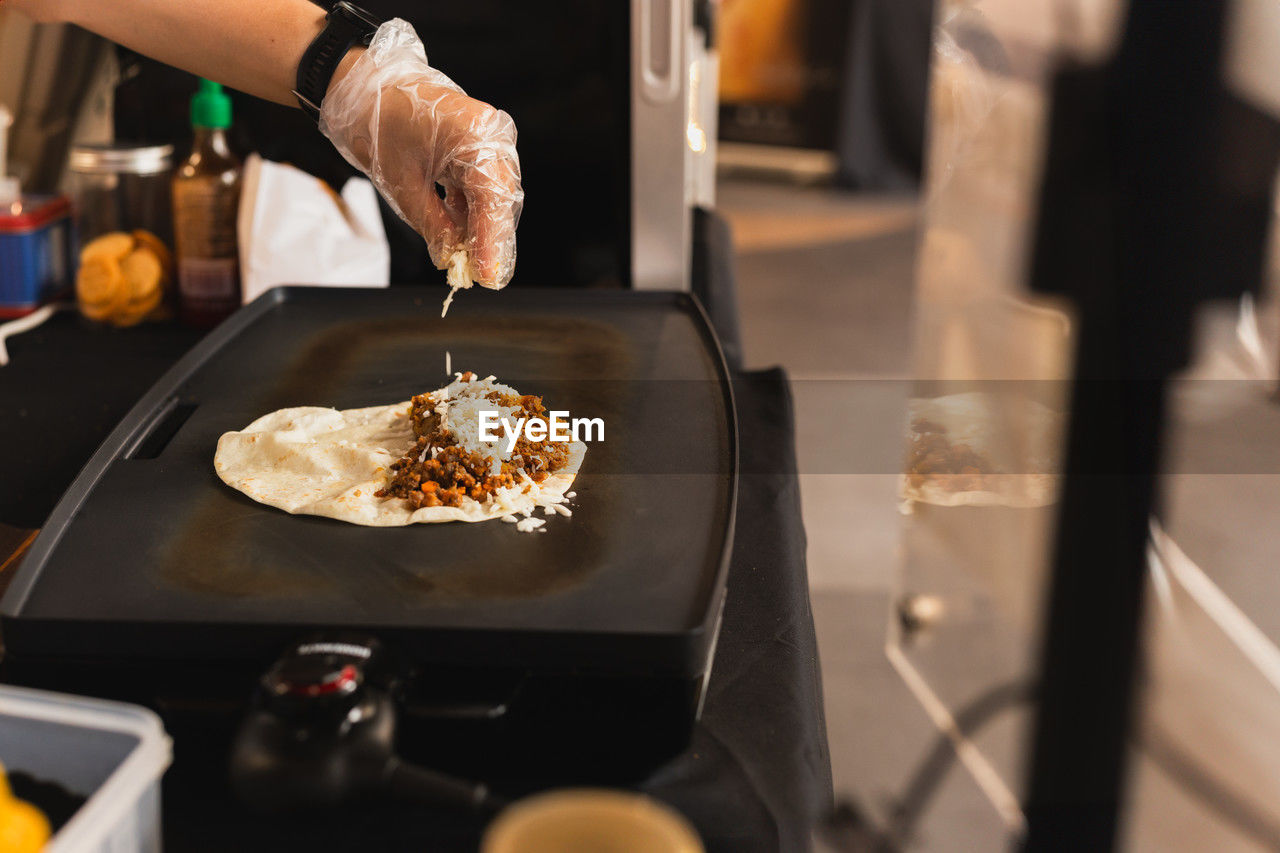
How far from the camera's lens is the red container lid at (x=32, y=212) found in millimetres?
1333

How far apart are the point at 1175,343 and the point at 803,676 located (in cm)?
34

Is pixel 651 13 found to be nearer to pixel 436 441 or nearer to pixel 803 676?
pixel 436 441

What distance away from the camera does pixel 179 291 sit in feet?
4.45

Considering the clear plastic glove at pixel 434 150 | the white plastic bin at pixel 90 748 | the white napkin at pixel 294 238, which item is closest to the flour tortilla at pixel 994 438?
the clear plastic glove at pixel 434 150

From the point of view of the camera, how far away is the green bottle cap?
1260 millimetres

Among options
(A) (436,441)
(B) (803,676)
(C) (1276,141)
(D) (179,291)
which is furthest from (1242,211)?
(D) (179,291)

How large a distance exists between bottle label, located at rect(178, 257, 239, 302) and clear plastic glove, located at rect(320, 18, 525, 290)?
388 millimetres

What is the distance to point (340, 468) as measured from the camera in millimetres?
853

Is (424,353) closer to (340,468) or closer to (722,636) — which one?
(340,468)

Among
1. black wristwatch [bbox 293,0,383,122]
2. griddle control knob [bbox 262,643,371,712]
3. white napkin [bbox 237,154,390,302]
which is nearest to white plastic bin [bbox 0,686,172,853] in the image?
griddle control knob [bbox 262,643,371,712]

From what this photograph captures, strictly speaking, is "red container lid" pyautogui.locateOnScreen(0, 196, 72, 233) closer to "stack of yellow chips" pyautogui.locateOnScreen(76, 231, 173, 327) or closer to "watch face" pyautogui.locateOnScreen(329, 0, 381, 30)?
"stack of yellow chips" pyautogui.locateOnScreen(76, 231, 173, 327)

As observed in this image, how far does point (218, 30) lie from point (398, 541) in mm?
610

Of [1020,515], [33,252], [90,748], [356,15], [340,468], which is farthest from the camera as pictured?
[1020,515]
